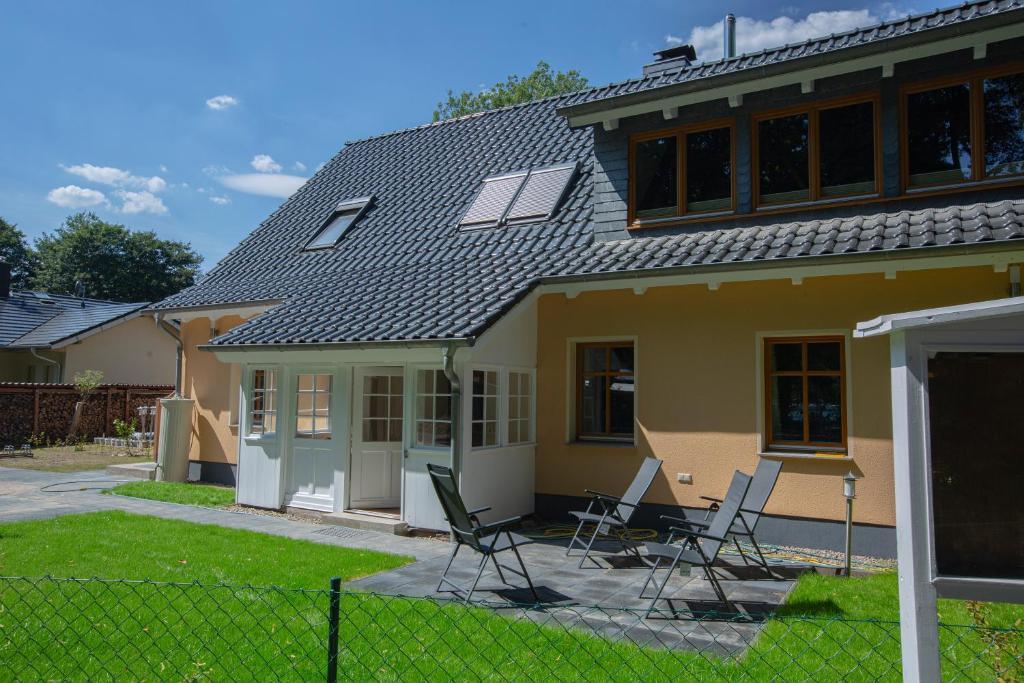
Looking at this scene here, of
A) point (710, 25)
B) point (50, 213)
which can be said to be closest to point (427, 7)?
point (710, 25)

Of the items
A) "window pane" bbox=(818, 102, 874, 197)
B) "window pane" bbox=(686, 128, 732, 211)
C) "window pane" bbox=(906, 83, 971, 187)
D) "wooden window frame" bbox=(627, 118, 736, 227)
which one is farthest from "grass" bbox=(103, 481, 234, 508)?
"window pane" bbox=(906, 83, 971, 187)

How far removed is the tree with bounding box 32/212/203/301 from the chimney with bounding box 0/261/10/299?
20408 mm

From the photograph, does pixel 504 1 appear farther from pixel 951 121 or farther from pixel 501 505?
pixel 501 505

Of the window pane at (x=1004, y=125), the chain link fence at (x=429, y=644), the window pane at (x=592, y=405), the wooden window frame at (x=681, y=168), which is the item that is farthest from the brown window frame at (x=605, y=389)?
the window pane at (x=1004, y=125)

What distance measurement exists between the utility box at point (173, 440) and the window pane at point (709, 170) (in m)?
9.93

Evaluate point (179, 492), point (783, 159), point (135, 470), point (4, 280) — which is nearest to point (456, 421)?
point (783, 159)

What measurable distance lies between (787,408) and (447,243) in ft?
20.4

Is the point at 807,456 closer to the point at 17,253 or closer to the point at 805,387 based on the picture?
the point at 805,387

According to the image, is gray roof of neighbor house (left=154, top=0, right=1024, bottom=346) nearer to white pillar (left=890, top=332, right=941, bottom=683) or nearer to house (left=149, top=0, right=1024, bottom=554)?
house (left=149, top=0, right=1024, bottom=554)

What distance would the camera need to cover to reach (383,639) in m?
5.14

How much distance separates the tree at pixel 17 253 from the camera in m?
51.7

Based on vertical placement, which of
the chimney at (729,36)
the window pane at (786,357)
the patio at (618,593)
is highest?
the chimney at (729,36)

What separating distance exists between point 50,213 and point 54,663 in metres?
60.2

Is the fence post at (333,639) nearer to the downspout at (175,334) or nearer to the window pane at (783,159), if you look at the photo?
the window pane at (783,159)
